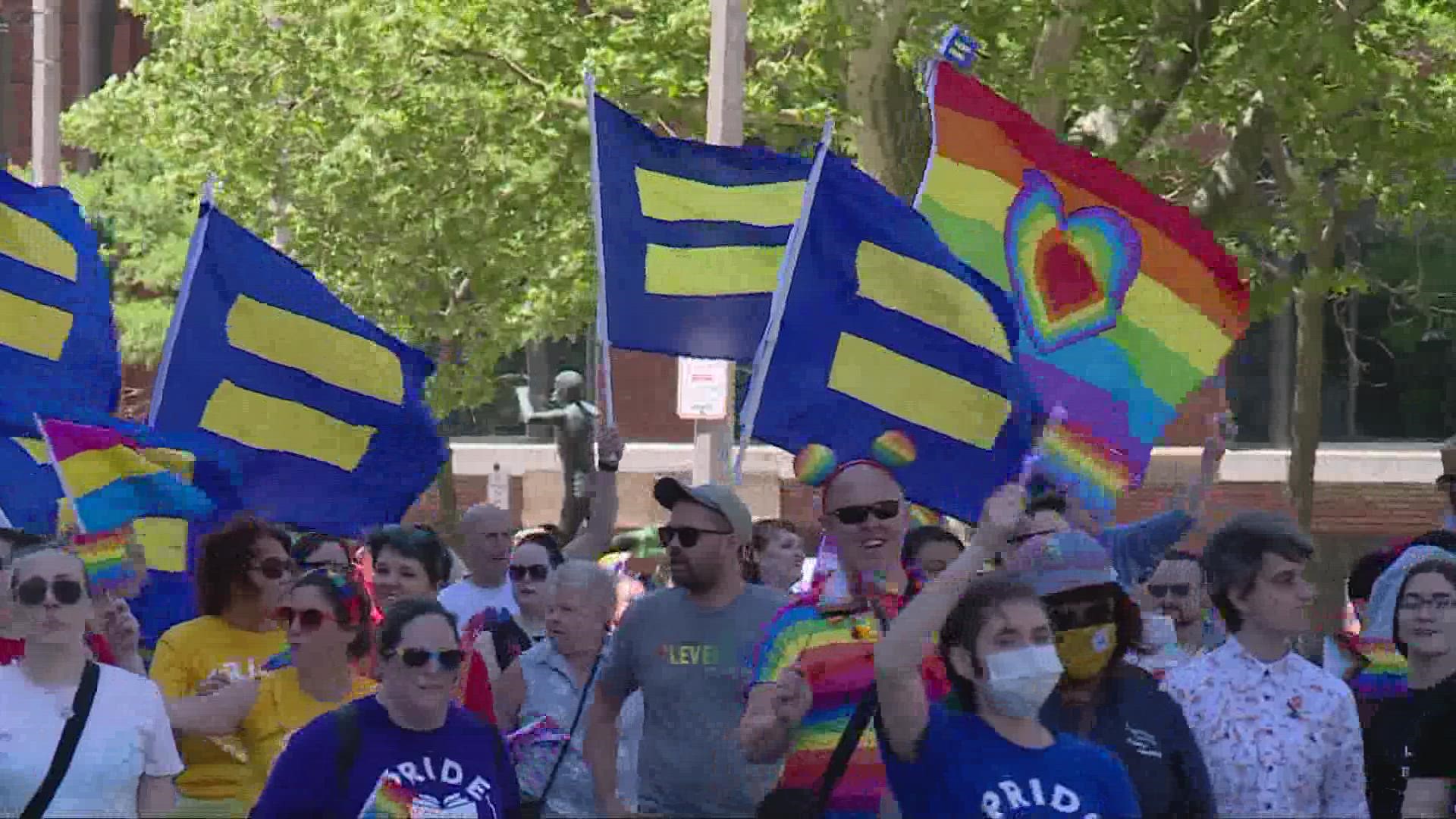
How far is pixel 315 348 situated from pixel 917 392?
2.54 meters

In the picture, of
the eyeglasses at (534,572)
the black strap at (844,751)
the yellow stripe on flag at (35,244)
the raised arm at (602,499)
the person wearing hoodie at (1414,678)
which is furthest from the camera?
the yellow stripe on flag at (35,244)

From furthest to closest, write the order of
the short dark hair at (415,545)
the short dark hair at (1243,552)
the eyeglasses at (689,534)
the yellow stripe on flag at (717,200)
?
the yellow stripe on flag at (717,200), the short dark hair at (415,545), the eyeglasses at (689,534), the short dark hair at (1243,552)

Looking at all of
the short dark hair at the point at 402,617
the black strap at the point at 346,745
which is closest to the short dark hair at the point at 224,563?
the short dark hair at the point at 402,617

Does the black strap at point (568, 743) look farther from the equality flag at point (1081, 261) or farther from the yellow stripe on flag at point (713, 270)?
the equality flag at point (1081, 261)

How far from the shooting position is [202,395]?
35.3 feet

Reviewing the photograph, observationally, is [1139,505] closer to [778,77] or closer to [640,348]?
[778,77]

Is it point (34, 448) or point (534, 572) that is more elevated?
point (34, 448)

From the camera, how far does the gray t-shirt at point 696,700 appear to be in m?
7.68

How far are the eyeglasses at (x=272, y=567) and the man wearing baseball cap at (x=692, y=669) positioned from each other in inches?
40.3

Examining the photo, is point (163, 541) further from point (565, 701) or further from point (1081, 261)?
point (1081, 261)

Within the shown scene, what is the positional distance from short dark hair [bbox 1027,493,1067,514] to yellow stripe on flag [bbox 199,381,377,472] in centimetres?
294

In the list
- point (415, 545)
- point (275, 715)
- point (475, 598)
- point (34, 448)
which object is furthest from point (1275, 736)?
point (34, 448)

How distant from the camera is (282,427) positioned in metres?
10.8

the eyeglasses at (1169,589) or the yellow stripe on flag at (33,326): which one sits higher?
the yellow stripe on flag at (33,326)
